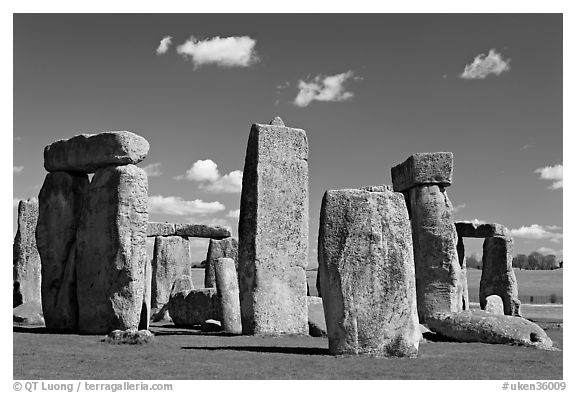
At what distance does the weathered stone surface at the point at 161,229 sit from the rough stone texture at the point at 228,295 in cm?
1013

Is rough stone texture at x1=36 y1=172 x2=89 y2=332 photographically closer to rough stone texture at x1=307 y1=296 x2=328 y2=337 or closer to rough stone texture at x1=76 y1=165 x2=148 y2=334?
rough stone texture at x1=76 y1=165 x2=148 y2=334

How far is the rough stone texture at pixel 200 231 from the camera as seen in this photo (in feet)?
83.2

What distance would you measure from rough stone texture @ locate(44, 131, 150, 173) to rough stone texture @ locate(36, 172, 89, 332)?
0.34 meters

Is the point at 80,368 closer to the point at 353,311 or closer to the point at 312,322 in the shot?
the point at 353,311

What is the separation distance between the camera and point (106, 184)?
1264 centimetres

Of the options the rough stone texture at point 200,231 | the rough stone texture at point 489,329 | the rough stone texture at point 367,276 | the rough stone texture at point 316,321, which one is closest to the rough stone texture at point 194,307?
the rough stone texture at point 316,321

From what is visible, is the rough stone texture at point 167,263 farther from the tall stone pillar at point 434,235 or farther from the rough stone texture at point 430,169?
the rough stone texture at point 430,169

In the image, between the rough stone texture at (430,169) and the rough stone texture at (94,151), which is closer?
the rough stone texture at (94,151)

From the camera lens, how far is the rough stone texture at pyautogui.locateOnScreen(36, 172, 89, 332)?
13391mm

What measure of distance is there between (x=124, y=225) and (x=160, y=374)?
5.13 meters

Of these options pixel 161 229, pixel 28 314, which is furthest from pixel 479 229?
pixel 28 314

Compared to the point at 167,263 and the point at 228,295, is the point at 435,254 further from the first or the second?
the point at 167,263

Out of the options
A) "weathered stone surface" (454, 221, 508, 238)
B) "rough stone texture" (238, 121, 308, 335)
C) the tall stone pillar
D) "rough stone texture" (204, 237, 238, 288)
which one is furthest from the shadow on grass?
"rough stone texture" (204, 237, 238, 288)
